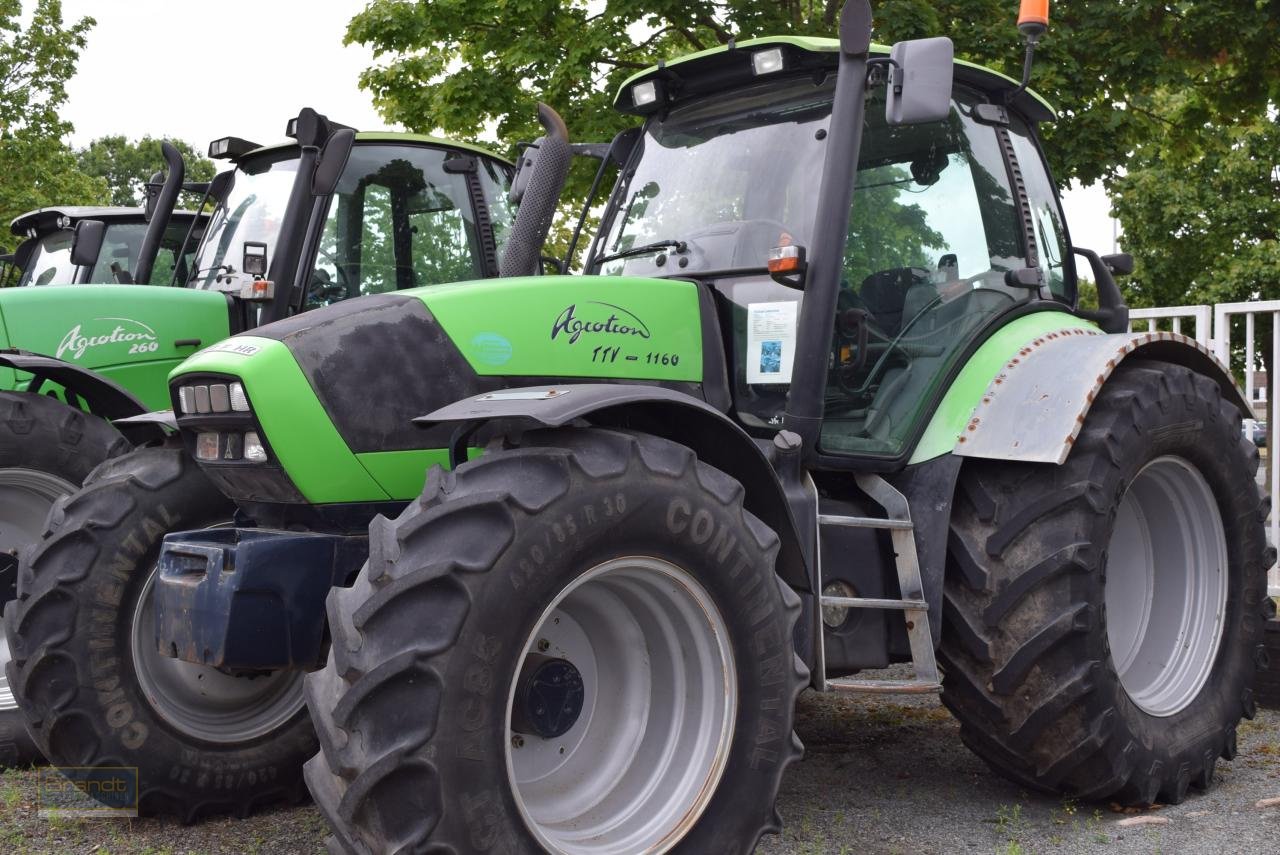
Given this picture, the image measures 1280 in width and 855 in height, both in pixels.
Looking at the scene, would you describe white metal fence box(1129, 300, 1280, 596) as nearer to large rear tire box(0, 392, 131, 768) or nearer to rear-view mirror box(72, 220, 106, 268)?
large rear tire box(0, 392, 131, 768)

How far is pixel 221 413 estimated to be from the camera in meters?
3.68

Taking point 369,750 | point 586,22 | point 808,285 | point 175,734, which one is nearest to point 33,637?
point 175,734

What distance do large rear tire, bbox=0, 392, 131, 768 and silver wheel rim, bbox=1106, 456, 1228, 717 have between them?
4.23 metres

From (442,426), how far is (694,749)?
1.19 metres

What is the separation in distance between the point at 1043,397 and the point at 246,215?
4.61 meters

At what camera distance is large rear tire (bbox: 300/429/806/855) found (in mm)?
2826

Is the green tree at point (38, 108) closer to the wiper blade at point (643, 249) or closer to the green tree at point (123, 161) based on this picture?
the wiper blade at point (643, 249)

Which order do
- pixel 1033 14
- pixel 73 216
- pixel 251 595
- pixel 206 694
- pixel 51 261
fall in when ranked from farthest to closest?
pixel 51 261 → pixel 73 216 → pixel 206 694 → pixel 1033 14 → pixel 251 595

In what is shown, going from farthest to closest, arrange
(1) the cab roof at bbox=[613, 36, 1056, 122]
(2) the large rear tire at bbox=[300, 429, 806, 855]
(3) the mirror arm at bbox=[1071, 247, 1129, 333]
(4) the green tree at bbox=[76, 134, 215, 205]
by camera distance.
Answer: (4) the green tree at bbox=[76, 134, 215, 205], (3) the mirror arm at bbox=[1071, 247, 1129, 333], (1) the cab roof at bbox=[613, 36, 1056, 122], (2) the large rear tire at bbox=[300, 429, 806, 855]

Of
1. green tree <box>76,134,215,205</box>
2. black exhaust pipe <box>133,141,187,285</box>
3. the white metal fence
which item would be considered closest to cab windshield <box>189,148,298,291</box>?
black exhaust pipe <box>133,141,187,285</box>

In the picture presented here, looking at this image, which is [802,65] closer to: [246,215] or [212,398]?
[212,398]

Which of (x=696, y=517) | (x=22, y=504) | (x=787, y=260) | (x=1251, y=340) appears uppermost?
(x=787, y=260)

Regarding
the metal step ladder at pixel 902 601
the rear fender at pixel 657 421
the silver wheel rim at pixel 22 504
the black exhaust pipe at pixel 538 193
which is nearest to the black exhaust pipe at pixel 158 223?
the silver wheel rim at pixel 22 504

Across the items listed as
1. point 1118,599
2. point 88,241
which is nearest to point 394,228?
point 88,241
